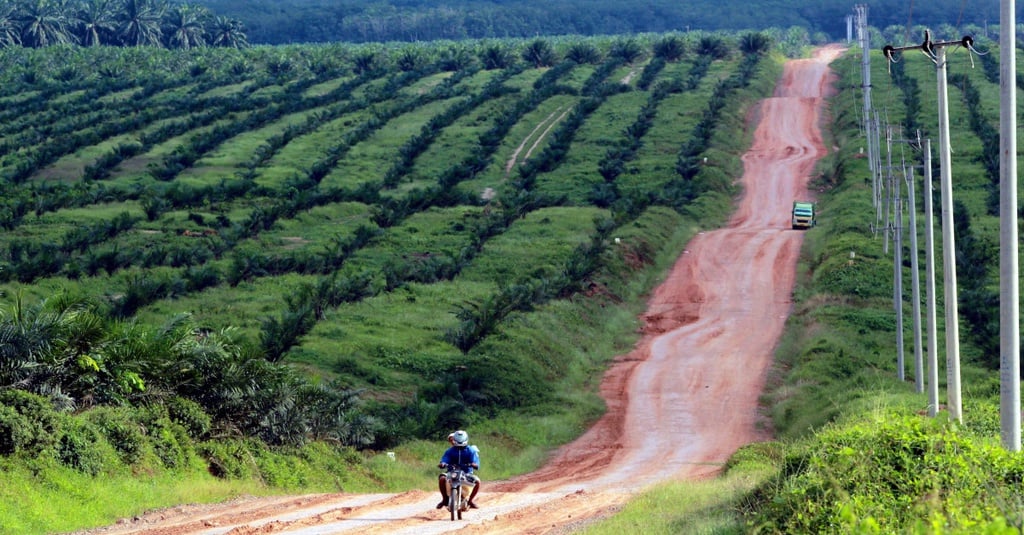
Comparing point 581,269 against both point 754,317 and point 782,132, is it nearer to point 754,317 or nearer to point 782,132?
point 754,317

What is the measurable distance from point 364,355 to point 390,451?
37.0 ft

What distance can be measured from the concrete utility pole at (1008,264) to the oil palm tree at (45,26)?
6787 inches

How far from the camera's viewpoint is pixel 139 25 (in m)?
180

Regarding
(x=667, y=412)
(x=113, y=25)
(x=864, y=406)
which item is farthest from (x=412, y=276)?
(x=113, y=25)

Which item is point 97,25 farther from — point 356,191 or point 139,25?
point 356,191

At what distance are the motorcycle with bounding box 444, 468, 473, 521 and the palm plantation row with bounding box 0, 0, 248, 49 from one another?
163512 millimetres

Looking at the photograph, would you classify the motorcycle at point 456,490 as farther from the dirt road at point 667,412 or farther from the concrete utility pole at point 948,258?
the concrete utility pole at point 948,258

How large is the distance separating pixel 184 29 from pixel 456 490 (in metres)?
177

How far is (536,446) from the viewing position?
37188mm

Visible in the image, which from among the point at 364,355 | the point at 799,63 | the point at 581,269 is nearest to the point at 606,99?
the point at 799,63

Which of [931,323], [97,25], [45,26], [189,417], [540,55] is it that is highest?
[45,26]

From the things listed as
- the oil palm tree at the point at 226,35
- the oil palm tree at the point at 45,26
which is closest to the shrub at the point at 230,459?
the oil palm tree at the point at 45,26

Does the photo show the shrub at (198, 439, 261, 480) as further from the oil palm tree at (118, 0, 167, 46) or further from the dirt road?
the oil palm tree at (118, 0, 167, 46)

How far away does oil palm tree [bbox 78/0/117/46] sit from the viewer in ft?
590
